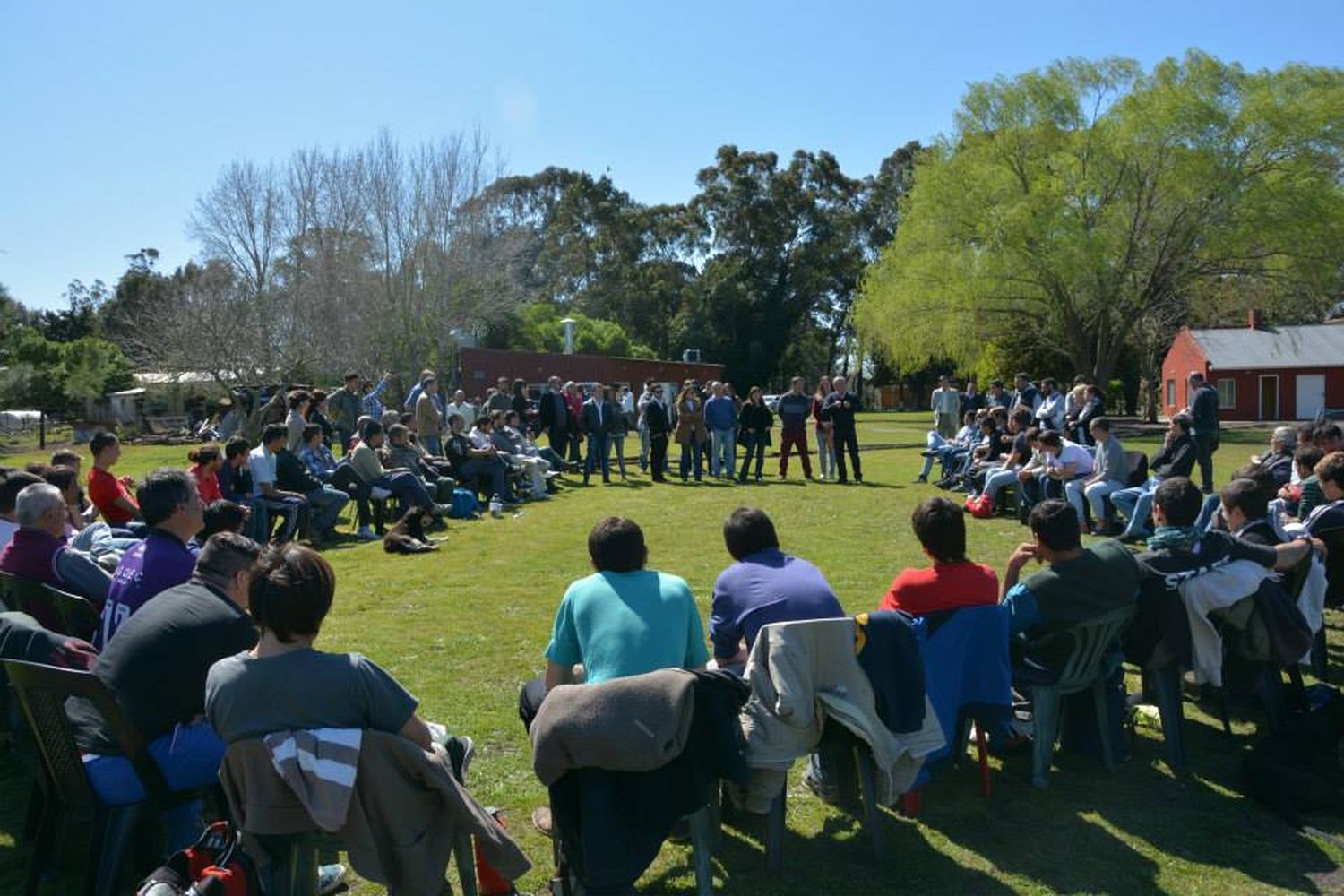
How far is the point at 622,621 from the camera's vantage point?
12.1 feet

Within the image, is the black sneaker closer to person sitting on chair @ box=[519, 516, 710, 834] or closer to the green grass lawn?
person sitting on chair @ box=[519, 516, 710, 834]

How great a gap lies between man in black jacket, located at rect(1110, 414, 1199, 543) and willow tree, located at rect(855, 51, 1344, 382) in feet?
74.0

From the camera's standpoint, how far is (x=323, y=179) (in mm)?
35031

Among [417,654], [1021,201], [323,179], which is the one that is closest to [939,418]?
[1021,201]

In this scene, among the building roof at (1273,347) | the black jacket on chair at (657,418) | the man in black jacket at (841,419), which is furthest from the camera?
the building roof at (1273,347)

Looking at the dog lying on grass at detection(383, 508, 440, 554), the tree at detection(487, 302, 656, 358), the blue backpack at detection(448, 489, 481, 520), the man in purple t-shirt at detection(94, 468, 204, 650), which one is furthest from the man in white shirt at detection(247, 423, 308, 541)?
the tree at detection(487, 302, 656, 358)

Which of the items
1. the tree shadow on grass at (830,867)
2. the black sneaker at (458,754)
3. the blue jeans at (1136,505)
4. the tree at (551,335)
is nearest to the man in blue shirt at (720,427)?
the blue jeans at (1136,505)

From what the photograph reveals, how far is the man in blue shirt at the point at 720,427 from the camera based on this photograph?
1753 cm

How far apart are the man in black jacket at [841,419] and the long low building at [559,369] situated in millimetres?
13048

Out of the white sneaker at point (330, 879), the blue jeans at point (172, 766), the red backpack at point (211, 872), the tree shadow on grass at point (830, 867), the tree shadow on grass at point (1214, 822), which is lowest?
the tree shadow on grass at point (1214, 822)

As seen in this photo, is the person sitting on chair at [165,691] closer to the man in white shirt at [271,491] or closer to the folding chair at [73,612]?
the folding chair at [73,612]

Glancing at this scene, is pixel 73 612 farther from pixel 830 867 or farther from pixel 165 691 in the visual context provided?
pixel 830 867

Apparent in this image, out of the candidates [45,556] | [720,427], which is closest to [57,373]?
[720,427]

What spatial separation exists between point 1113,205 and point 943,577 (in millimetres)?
33093
